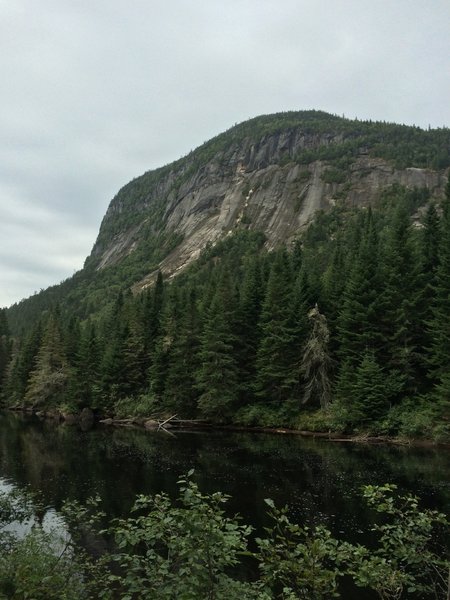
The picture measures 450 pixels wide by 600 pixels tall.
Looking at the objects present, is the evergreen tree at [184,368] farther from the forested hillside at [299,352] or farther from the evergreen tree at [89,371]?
the evergreen tree at [89,371]

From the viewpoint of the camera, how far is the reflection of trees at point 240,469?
2059 cm

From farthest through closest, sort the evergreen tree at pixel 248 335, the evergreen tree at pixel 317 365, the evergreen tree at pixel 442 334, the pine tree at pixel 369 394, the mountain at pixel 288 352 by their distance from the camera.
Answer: the evergreen tree at pixel 248 335 → the evergreen tree at pixel 317 365 → the mountain at pixel 288 352 → the pine tree at pixel 369 394 → the evergreen tree at pixel 442 334

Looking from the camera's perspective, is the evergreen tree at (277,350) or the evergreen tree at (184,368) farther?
the evergreen tree at (184,368)

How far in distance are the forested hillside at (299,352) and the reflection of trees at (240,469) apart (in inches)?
224

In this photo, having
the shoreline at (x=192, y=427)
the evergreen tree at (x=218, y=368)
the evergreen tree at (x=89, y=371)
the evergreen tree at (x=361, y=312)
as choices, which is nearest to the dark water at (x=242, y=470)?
the shoreline at (x=192, y=427)

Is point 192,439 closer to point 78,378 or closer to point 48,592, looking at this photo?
point 78,378

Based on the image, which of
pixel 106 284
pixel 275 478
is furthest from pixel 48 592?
pixel 106 284

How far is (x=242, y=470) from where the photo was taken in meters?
27.5

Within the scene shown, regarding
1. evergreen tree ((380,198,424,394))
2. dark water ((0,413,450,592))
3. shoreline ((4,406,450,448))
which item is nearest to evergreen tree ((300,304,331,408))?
shoreline ((4,406,450,448))

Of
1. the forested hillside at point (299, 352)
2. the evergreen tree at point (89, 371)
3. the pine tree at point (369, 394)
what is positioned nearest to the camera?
the pine tree at point (369, 394)

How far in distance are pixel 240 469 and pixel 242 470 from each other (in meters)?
0.34

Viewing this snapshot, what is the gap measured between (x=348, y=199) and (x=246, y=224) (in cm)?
3861

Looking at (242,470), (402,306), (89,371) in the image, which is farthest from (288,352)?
(89,371)

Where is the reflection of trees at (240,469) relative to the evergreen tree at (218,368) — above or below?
below
